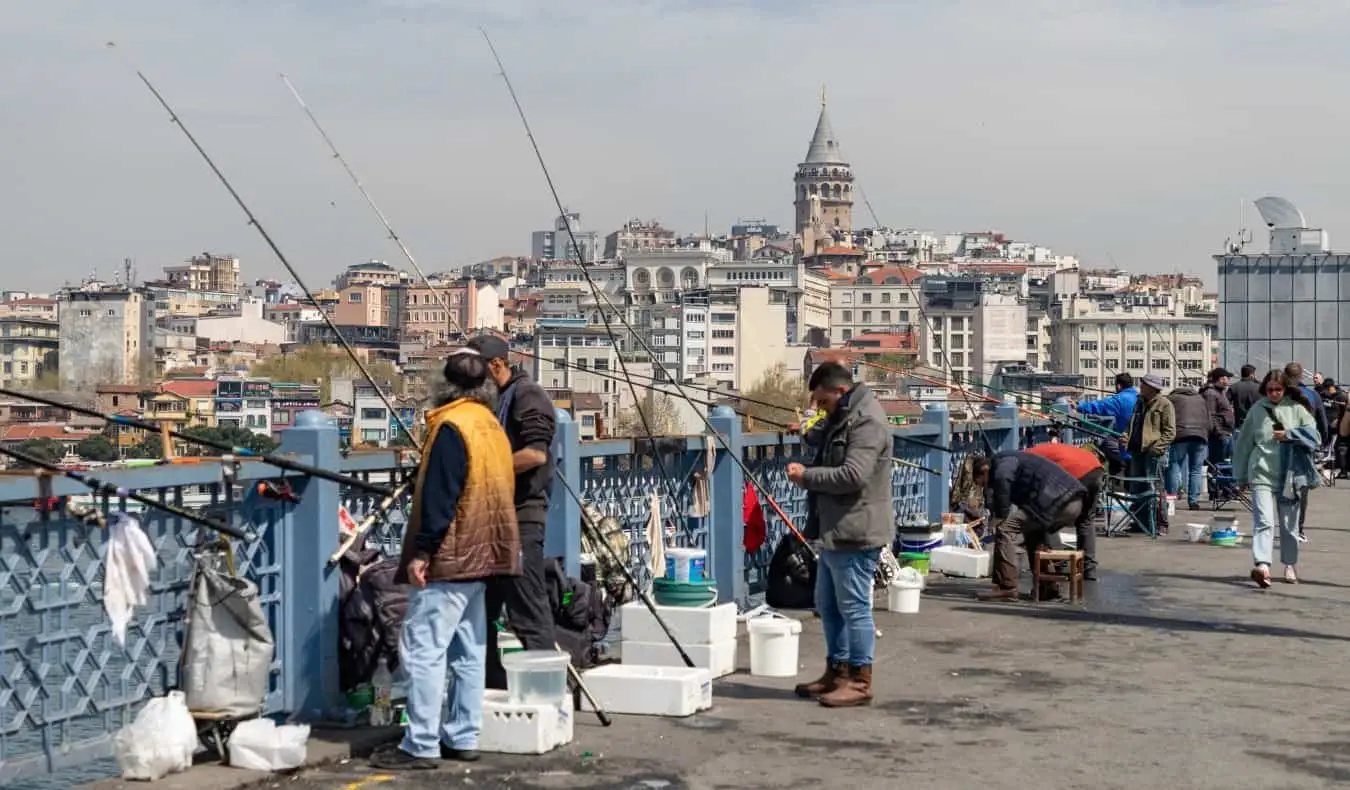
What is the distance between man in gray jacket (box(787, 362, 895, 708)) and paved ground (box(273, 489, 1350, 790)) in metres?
0.18

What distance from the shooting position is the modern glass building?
39.6 meters

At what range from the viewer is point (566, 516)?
864 cm

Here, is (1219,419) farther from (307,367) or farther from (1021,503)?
(307,367)

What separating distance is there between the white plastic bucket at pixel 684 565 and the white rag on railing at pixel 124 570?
304cm

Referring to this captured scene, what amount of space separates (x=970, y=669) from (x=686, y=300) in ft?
A: 563

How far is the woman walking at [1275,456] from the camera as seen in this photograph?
12039 mm

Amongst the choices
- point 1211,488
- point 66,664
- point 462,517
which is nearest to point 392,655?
point 462,517

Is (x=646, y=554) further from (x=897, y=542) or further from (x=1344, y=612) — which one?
(x=1344, y=612)

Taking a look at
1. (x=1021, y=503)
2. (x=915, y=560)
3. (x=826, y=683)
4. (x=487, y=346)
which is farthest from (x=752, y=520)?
(x=487, y=346)

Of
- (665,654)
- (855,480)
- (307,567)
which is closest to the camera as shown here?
(307,567)

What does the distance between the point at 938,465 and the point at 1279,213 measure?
27.8m

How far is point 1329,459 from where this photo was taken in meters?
22.2

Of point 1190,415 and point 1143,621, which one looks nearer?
point 1143,621

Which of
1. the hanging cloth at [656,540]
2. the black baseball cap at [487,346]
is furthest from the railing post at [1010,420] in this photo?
the black baseball cap at [487,346]
